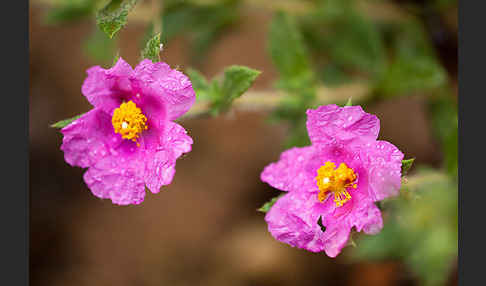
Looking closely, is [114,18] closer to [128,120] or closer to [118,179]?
[128,120]

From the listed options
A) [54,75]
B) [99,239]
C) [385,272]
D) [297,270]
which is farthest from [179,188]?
[385,272]

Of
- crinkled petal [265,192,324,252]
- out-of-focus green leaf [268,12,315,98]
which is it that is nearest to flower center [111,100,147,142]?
crinkled petal [265,192,324,252]

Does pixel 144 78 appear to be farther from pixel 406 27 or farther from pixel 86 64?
pixel 86 64

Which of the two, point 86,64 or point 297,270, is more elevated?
point 86,64

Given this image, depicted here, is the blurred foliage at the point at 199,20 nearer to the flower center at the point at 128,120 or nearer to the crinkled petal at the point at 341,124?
the flower center at the point at 128,120

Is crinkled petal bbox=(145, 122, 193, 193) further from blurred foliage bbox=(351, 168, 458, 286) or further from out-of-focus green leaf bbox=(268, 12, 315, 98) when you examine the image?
blurred foliage bbox=(351, 168, 458, 286)

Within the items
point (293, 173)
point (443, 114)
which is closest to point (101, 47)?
point (293, 173)
